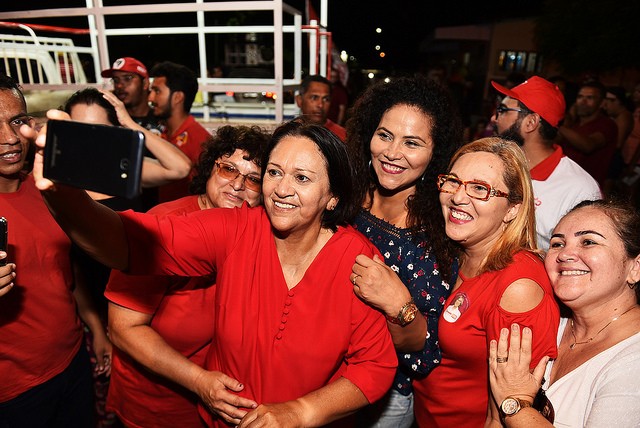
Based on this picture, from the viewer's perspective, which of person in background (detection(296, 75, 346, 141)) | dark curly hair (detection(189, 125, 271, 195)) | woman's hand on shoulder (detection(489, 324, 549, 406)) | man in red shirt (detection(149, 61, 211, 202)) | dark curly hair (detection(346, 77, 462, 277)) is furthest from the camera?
person in background (detection(296, 75, 346, 141))

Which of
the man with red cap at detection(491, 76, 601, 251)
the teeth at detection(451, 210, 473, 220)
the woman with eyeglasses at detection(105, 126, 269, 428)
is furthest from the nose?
the man with red cap at detection(491, 76, 601, 251)

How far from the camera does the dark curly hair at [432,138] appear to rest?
7.13 ft

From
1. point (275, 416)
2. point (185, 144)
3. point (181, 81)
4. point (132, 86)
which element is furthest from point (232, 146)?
point (132, 86)

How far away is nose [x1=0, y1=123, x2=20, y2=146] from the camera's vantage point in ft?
6.00

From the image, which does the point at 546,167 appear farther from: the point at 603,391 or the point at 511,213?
the point at 603,391

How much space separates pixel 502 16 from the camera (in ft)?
81.9

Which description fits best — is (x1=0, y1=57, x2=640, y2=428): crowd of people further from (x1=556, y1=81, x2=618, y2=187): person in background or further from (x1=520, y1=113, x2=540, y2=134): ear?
(x1=556, y1=81, x2=618, y2=187): person in background

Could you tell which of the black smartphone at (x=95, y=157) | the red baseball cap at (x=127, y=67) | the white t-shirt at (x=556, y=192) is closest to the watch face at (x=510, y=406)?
the black smartphone at (x=95, y=157)

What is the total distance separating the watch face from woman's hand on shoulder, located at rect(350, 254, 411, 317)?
20.8 inches

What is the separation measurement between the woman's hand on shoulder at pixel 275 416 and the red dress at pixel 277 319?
91mm

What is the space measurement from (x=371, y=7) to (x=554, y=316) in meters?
39.3

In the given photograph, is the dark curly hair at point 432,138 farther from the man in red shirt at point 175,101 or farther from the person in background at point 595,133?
the person in background at point 595,133

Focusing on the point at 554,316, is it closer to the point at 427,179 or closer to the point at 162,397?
the point at 427,179

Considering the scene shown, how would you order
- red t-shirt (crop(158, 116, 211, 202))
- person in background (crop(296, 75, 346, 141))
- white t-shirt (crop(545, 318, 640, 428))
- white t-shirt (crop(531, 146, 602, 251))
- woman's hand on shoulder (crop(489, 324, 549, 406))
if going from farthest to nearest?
person in background (crop(296, 75, 346, 141)), red t-shirt (crop(158, 116, 211, 202)), white t-shirt (crop(531, 146, 602, 251)), woman's hand on shoulder (crop(489, 324, 549, 406)), white t-shirt (crop(545, 318, 640, 428))
